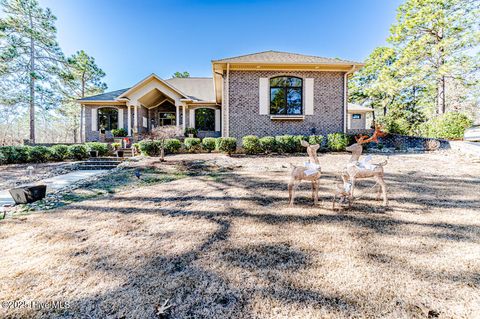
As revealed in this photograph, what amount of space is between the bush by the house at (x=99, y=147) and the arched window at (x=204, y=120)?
21.1ft

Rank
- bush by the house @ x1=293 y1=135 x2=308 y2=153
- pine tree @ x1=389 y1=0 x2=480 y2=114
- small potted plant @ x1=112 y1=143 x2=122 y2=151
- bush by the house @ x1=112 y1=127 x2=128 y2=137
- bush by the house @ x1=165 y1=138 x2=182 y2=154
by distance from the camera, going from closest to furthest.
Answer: bush by the house @ x1=293 y1=135 x2=308 y2=153 → bush by the house @ x1=165 y1=138 x2=182 y2=154 → pine tree @ x1=389 y1=0 x2=480 y2=114 → small potted plant @ x1=112 y1=143 x2=122 y2=151 → bush by the house @ x1=112 y1=127 x2=128 y2=137

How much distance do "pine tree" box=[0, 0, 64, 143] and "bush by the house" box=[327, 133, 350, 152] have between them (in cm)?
1975

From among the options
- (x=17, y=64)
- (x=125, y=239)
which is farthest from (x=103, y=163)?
(x=17, y=64)

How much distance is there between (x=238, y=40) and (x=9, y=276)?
62.5 ft

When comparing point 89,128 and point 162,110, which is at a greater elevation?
point 162,110

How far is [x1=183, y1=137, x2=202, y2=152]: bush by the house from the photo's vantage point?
10.6 m

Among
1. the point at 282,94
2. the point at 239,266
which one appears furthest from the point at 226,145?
the point at 239,266

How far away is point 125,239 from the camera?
2.63 metres

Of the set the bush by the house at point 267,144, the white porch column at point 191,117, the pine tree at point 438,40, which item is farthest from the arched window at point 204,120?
the pine tree at point 438,40

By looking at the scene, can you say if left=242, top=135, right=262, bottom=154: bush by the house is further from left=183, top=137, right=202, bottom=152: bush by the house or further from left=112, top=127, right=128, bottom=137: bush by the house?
left=112, top=127, right=128, bottom=137: bush by the house

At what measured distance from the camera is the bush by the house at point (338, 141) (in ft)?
32.9

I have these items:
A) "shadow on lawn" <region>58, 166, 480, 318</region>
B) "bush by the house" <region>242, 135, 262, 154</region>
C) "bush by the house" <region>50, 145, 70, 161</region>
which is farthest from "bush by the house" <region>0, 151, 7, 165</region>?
"bush by the house" <region>242, 135, 262, 154</region>

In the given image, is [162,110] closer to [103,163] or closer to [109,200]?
[103,163]

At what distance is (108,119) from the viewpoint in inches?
659
